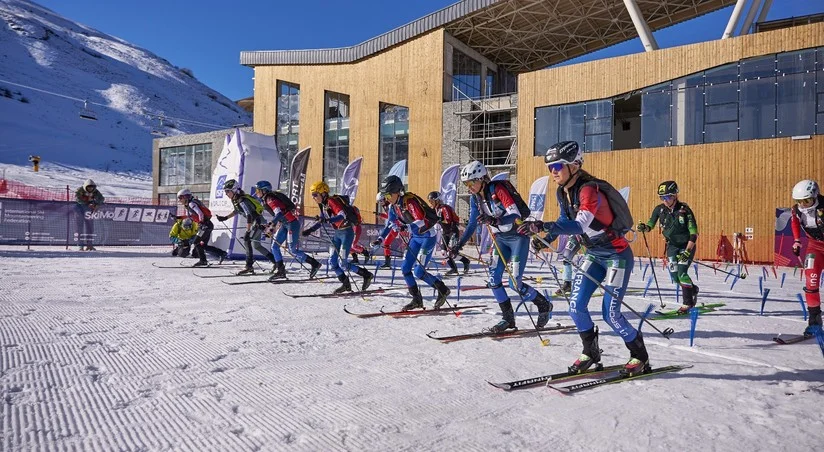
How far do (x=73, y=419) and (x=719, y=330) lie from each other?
276 inches

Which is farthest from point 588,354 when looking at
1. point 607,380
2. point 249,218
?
point 249,218

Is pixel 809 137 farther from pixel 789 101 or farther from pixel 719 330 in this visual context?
pixel 719 330

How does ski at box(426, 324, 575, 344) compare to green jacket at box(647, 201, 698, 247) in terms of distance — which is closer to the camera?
ski at box(426, 324, 575, 344)

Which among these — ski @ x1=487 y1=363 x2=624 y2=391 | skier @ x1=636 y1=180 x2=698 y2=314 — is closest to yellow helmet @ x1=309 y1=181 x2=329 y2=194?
skier @ x1=636 y1=180 x2=698 y2=314

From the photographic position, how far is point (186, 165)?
147 feet

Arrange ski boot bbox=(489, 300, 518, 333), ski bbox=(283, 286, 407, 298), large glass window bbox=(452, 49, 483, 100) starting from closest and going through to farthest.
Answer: ski boot bbox=(489, 300, 518, 333)
ski bbox=(283, 286, 407, 298)
large glass window bbox=(452, 49, 483, 100)

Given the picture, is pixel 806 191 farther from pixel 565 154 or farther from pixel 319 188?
pixel 319 188

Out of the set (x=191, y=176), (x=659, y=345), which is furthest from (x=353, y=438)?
(x=191, y=176)

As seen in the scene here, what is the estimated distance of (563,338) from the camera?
5848 mm

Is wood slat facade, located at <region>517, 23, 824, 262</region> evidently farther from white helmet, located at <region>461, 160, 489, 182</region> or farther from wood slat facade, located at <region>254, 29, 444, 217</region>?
white helmet, located at <region>461, 160, 489, 182</region>

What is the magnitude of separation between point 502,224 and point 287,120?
123ft

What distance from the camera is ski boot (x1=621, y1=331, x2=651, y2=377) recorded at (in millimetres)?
4188

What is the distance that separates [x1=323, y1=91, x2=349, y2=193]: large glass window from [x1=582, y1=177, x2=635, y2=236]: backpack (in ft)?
113

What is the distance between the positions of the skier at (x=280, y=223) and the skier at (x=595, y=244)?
25.4 feet
